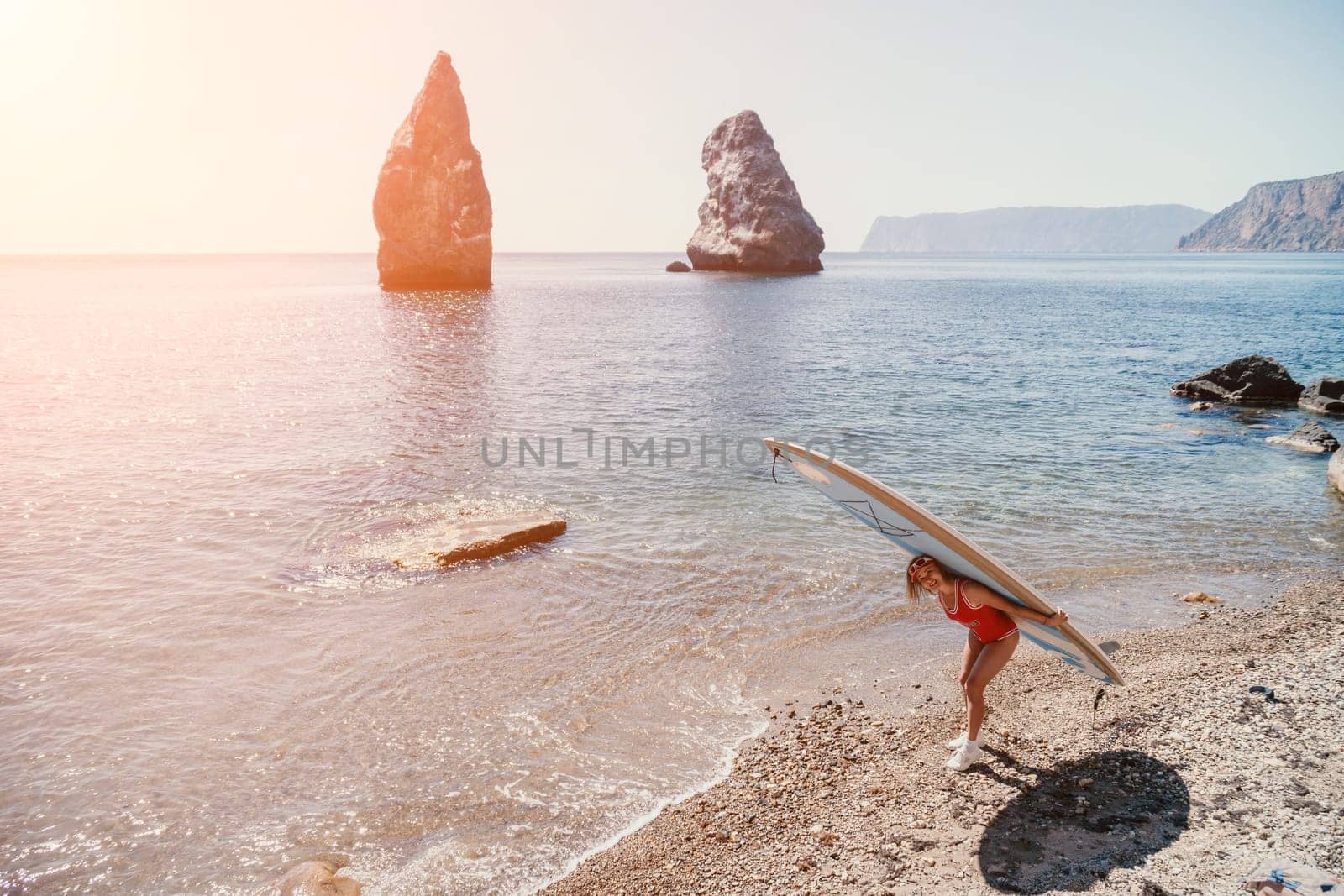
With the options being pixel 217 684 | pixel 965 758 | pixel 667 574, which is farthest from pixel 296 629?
pixel 965 758

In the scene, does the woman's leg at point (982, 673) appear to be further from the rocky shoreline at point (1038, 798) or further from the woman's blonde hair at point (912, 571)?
the woman's blonde hair at point (912, 571)

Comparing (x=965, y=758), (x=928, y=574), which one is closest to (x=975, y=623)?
(x=928, y=574)

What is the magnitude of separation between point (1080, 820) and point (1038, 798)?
38 cm

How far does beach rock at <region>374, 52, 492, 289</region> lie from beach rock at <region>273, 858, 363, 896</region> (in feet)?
270

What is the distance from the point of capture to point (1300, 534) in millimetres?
13930

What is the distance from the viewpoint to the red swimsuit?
652 centimetres

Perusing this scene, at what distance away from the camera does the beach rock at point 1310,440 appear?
20.1 meters

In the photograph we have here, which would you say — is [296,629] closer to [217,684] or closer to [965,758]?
[217,684]

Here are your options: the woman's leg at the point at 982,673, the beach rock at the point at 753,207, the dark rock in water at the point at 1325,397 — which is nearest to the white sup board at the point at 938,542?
the woman's leg at the point at 982,673

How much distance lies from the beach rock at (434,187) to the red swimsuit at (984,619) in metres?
82.9

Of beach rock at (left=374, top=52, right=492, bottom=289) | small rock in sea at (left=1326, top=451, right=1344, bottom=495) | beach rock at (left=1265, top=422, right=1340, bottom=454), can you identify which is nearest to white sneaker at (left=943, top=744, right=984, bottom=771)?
Result: small rock in sea at (left=1326, top=451, right=1344, bottom=495)

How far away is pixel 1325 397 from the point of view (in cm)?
2577

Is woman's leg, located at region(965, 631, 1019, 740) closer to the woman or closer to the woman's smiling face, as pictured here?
the woman

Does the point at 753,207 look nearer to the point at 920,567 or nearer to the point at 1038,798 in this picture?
the point at 920,567
